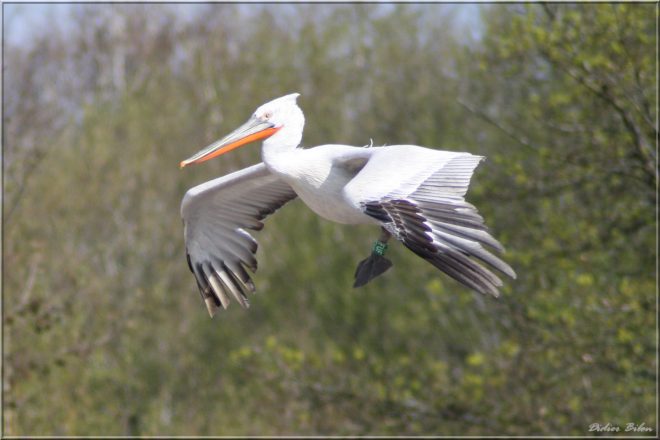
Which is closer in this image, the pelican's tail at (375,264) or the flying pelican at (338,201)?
the flying pelican at (338,201)

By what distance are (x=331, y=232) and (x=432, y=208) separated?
15.3 m

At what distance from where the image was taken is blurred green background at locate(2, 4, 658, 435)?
434 inches

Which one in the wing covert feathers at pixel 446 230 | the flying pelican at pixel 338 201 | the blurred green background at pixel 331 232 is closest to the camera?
the wing covert feathers at pixel 446 230

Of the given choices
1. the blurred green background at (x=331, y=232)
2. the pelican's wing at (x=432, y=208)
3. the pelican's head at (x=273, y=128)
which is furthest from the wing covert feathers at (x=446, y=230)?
the blurred green background at (x=331, y=232)

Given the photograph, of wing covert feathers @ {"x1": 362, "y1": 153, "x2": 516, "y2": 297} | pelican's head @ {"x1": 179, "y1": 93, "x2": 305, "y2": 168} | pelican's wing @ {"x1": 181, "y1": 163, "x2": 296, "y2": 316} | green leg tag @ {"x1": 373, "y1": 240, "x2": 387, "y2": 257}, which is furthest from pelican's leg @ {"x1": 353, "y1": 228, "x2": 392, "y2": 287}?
pelican's wing @ {"x1": 181, "y1": 163, "x2": 296, "y2": 316}

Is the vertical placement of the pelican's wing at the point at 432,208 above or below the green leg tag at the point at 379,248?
above

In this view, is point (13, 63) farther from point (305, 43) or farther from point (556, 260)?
point (556, 260)

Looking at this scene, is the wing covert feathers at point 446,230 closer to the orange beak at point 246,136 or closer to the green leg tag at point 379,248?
the green leg tag at point 379,248

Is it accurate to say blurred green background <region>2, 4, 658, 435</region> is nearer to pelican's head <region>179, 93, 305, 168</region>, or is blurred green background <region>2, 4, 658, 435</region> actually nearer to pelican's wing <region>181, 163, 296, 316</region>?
pelican's wing <region>181, 163, 296, 316</region>

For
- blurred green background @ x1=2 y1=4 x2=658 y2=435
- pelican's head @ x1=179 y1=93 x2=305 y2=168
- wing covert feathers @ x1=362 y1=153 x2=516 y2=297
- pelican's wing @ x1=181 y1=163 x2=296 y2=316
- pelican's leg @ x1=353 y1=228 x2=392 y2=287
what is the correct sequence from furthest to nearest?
blurred green background @ x1=2 y1=4 x2=658 y2=435 → pelican's wing @ x1=181 y1=163 x2=296 y2=316 → pelican's head @ x1=179 y1=93 x2=305 y2=168 → pelican's leg @ x1=353 y1=228 x2=392 y2=287 → wing covert feathers @ x1=362 y1=153 x2=516 y2=297

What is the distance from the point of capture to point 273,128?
7.54 metres

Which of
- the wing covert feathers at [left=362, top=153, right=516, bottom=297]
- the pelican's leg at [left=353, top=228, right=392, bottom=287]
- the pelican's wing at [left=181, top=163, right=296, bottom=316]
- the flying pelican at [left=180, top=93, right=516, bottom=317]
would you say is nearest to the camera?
the wing covert feathers at [left=362, top=153, right=516, bottom=297]

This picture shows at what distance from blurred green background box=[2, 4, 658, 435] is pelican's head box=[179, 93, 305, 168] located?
117 inches

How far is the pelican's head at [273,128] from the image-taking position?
Answer: 24.5 ft
